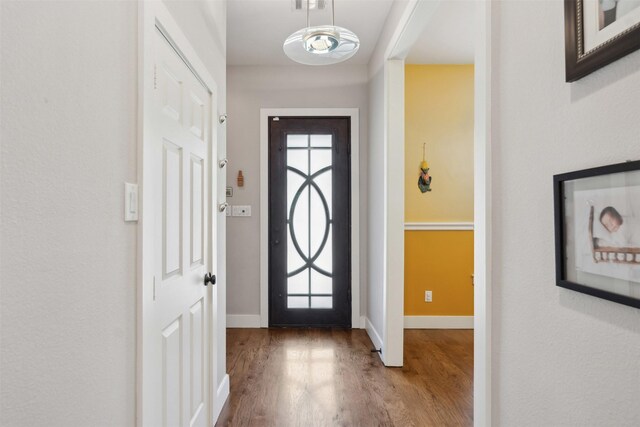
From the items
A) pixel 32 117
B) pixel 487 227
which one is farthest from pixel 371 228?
pixel 32 117

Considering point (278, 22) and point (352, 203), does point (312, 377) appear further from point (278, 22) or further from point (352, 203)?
point (278, 22)

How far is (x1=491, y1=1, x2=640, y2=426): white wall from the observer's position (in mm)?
744

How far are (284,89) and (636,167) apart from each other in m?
3.58

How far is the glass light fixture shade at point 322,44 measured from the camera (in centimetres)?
212

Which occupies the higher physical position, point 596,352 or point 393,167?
point 393,167

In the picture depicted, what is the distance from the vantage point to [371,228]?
3.67 metres

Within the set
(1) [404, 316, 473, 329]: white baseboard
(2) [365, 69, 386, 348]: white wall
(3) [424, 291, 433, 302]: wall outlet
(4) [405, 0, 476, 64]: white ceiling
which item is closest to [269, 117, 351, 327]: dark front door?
(2) [365, 69, 386, 348]: white wall

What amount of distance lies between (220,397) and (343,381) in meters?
0.84

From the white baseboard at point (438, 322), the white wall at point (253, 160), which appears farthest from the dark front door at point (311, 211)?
the white baseboard at point (438, 322)

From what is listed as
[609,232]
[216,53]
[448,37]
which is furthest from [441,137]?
[609,232]

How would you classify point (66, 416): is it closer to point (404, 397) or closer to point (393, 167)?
point (404, 397)

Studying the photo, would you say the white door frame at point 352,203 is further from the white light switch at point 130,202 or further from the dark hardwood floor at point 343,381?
the white light switch at point 130,202

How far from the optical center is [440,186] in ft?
12.7

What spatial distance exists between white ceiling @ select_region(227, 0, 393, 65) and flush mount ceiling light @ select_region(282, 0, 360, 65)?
0.67m
